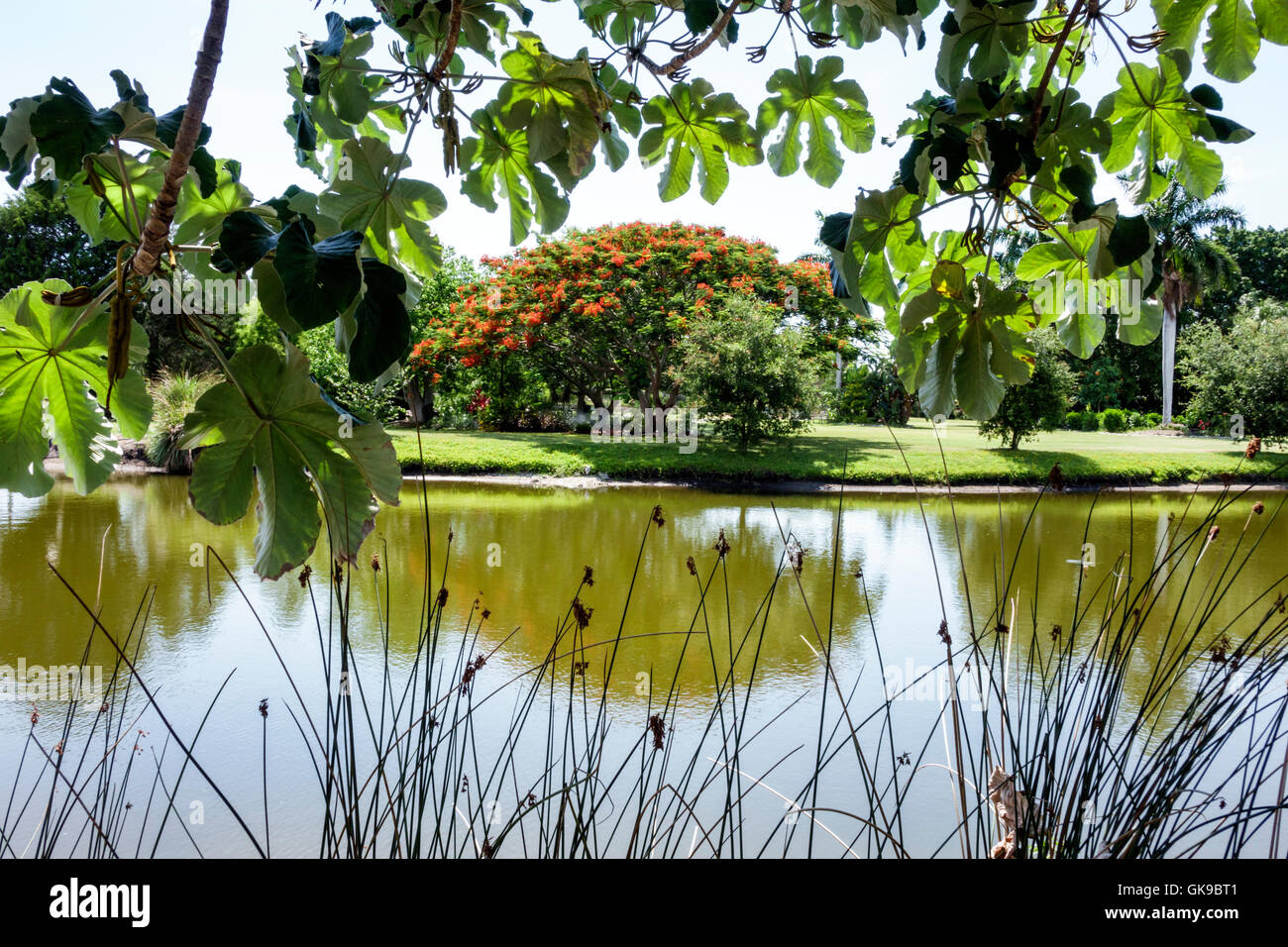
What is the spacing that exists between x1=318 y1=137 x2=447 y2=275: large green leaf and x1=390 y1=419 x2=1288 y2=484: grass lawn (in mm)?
8719

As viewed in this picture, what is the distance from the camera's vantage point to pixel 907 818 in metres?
2.38

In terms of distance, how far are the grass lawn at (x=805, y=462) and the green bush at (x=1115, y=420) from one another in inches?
231

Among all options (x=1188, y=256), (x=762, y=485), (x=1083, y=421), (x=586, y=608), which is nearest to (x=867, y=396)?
(x=1083, y=421)

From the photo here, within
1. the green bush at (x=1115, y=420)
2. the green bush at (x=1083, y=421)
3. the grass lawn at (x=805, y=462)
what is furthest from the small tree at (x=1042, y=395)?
the green bush at (x=1083, y=421)

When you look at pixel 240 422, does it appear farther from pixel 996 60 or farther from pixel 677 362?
pixel 677 362

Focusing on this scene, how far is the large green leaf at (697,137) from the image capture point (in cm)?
108

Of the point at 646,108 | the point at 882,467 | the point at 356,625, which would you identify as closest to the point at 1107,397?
the point at 882,467

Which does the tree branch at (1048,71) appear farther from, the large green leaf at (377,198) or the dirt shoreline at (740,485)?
the dirt shoreline at (740,485)

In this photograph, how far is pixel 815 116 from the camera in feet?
3.64

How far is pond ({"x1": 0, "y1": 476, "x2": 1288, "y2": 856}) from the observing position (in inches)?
97.0

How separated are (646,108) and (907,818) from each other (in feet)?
6.86

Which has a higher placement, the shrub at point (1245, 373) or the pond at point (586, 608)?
the shrub at point (1245, 373)

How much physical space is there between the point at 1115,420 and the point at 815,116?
20008 mm

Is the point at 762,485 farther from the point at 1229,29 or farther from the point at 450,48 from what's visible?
the point at 450,48
